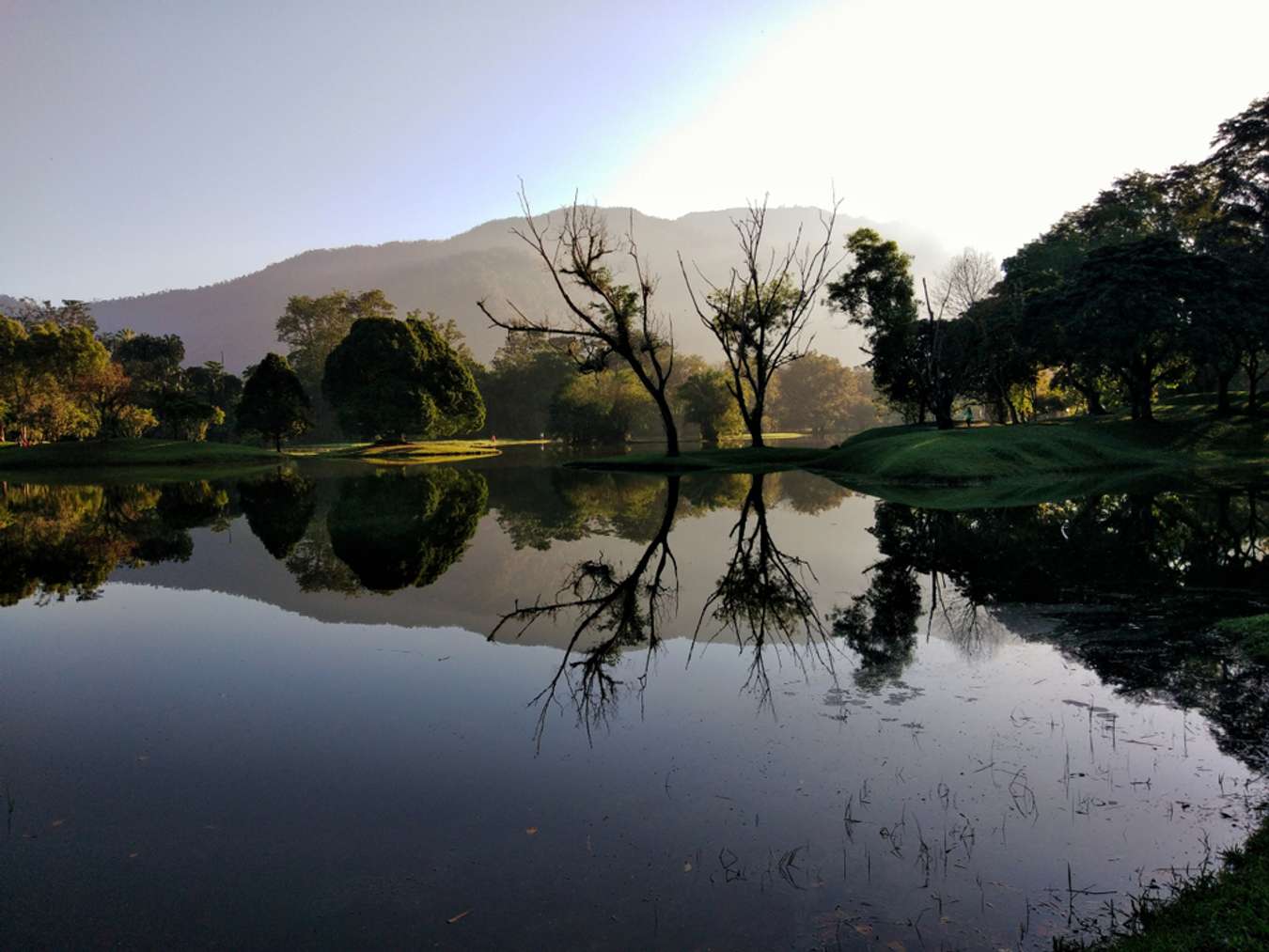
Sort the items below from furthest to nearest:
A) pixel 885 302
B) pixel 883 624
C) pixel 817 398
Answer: pixel 817 398 → pixel 885 302 → pixel 883 624

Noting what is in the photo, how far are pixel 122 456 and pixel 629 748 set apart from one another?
69.9m

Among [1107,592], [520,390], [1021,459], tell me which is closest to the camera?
[1107,592]

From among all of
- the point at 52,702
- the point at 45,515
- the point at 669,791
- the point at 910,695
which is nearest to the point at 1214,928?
the point at 669,791

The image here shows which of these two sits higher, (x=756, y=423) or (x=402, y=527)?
(x=756, y=423)

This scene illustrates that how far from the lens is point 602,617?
12430 millimetres

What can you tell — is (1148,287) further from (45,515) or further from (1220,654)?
(45,515)

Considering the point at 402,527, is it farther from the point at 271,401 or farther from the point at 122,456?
the point at 271,401

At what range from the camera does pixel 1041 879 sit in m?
5.08

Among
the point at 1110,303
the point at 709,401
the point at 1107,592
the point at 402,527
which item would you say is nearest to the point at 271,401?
the point at 709,401

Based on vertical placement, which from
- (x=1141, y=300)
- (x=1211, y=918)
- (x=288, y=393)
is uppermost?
(x=1141, y=300)

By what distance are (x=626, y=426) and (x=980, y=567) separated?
3096 inches

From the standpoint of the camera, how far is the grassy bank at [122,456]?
60375 mm

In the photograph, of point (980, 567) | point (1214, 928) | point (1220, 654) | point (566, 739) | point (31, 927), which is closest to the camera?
point (1214, 928)

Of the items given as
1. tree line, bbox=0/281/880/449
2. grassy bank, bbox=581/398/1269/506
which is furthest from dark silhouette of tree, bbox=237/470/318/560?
tree line, bbox=0/281/880/449
